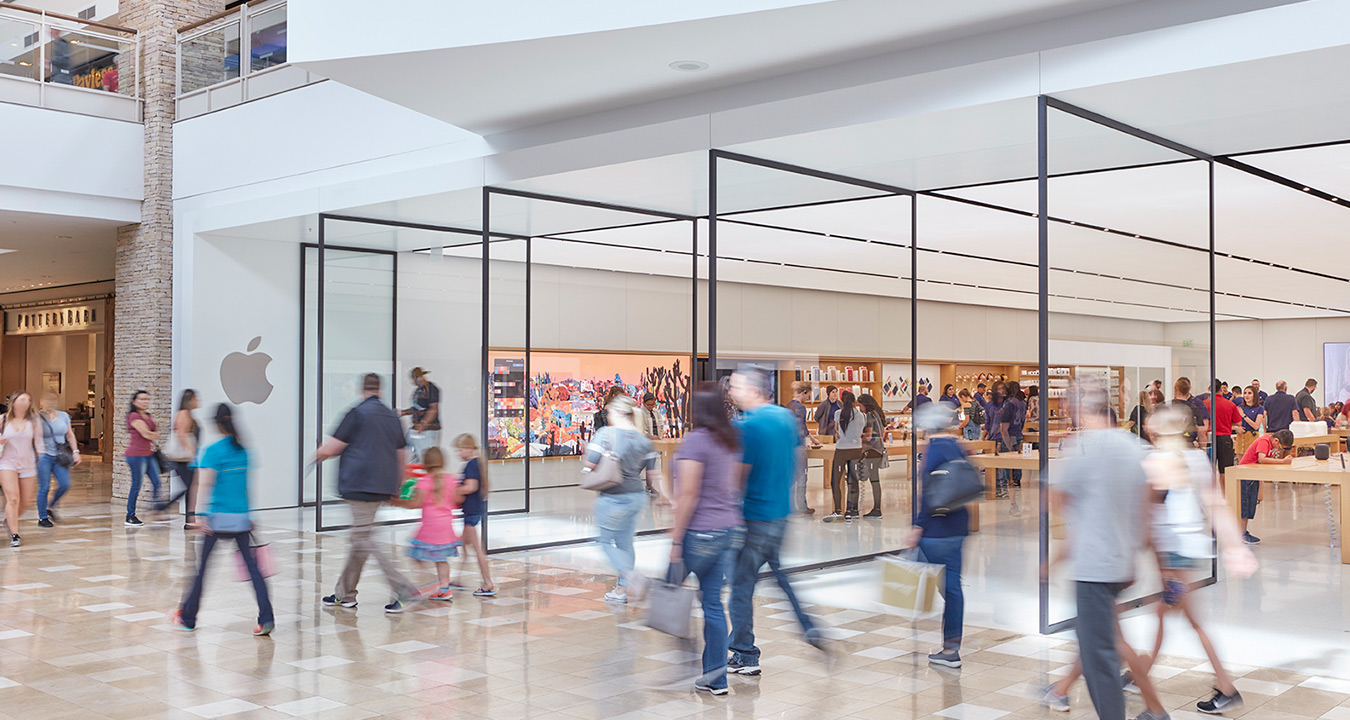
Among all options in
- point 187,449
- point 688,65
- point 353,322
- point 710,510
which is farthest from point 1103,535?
point 187,449

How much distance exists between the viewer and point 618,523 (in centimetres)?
803

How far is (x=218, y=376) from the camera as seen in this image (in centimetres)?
1480

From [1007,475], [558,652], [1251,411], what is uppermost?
[1251,411]

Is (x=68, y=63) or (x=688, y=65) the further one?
(x=68, y=63)

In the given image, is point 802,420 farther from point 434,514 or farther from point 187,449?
point 187,449

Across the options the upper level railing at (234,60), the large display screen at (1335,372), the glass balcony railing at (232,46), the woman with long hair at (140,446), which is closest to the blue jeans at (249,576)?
the woman with long hair at (140,446)

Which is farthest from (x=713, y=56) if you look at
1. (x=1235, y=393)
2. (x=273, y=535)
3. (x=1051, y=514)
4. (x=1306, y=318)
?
(x=1306, y=318)

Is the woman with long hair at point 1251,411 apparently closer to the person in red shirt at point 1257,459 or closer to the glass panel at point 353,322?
the person in red shirt at point 1257,459

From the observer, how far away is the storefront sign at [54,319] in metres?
26.6

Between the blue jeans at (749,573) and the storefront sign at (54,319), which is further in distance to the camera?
the storefront sign at (54,319)

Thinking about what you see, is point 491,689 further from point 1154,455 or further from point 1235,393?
point 1235,393

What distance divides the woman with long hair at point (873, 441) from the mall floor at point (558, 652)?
1.35 meters

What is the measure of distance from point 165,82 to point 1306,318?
2616 centimetres

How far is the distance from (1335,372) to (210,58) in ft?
88.1
